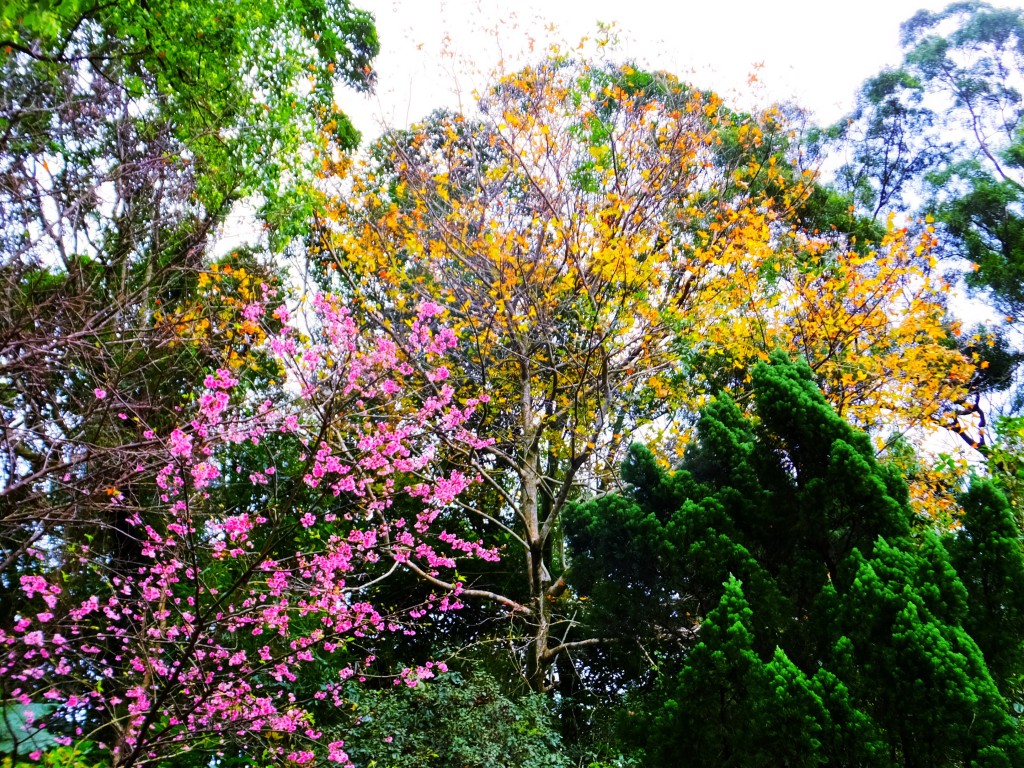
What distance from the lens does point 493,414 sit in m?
8.06

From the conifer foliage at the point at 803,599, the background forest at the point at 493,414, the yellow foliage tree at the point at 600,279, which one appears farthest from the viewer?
the yellow foliage tree at the point at 600,279

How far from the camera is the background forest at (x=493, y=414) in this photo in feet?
10.9

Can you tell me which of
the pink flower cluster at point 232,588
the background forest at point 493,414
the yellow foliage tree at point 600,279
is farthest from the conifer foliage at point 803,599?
the pink flower cluster at point 232,588

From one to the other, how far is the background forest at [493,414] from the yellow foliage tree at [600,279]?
0.20 feet

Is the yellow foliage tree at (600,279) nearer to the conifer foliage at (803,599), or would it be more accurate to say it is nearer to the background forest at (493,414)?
the background forest at (493,414)

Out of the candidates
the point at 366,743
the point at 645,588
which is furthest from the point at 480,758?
the point at 645,588

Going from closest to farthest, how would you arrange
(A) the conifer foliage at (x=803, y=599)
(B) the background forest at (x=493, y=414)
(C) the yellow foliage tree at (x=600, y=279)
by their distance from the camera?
1. (A) the conifer foliage at (x=803, y=599)
2. (B) the background forest at (x=493, y=414)
3. (C) the yellow foliage tree at (x=600, y=279)

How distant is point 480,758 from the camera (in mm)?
4477

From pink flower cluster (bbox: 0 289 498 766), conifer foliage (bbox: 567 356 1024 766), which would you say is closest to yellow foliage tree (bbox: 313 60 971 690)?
pink flower cluster (bbox: 0 289 498 766)

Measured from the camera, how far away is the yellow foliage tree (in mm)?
6152

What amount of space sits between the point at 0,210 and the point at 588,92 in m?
5.51

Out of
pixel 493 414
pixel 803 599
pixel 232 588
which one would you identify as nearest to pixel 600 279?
pixel 493 414

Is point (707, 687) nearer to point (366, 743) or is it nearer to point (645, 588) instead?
point (645, 588)

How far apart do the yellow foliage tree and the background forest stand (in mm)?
62
